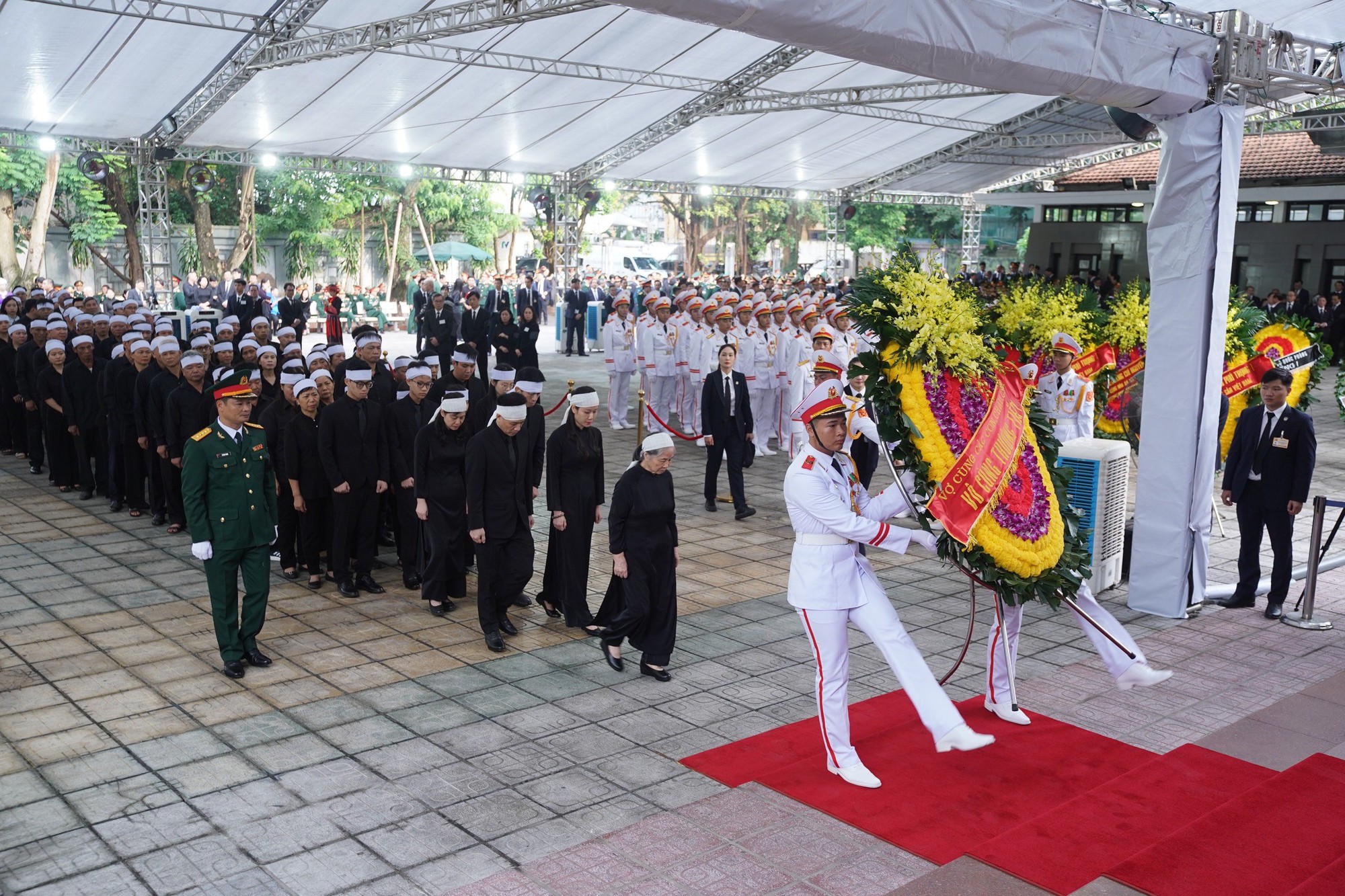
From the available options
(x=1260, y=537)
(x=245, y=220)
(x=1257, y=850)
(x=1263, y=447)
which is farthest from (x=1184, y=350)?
(x=245, y=220)

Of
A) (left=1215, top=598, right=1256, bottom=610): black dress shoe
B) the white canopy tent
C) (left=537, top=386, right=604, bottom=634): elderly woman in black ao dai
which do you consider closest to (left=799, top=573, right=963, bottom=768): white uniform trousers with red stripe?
(left=537, top=386, right=604, bottom=634): elderly woman in black ao dai

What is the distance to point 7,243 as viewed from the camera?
1067 inches

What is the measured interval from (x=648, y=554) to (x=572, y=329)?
67.3 feet

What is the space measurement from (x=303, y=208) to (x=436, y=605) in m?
30.0

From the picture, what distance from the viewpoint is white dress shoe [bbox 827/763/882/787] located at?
17.6ft

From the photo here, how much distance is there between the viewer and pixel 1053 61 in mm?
6773

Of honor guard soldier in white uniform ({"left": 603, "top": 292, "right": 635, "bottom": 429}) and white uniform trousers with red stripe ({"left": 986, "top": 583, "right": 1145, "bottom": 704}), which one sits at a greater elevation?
honor guard soldier in white uniform ({"left": 603, "top": 292, "right": 635, "bottom": 429})

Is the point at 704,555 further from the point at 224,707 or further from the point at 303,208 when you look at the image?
the point at 303,208

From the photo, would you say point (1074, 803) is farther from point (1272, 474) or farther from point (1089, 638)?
point (1272, 474)

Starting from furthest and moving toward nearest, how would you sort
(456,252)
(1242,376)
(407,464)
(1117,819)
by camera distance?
(456,252) < (1242,376) < (407,464) < (1117,819)

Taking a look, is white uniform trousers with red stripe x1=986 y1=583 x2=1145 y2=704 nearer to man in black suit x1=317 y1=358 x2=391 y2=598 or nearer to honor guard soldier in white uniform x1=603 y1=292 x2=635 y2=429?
man in black suit x1=317 y1=358 x2=391 y2=598

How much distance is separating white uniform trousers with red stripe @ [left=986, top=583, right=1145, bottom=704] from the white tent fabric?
2.27 m

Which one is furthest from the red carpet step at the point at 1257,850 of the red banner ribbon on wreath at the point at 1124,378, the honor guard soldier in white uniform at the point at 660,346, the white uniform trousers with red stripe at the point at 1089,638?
the honor guard soldier in white uniform at the point at 660,346

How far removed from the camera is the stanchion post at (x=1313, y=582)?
26.2 feet
